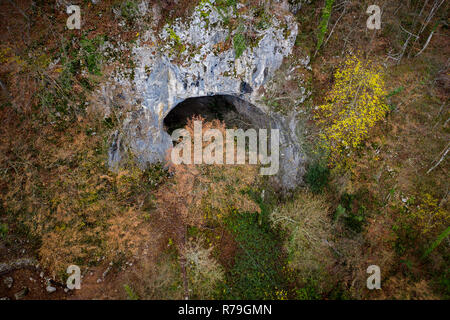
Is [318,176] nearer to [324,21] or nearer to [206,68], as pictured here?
[324,21]

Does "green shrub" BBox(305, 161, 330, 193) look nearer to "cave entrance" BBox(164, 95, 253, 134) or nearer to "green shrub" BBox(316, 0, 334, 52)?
"cave entrance" BBox(164, 95, 253, 134)

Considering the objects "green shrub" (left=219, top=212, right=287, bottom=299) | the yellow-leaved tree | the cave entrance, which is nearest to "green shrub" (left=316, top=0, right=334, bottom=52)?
the yellow-leaved tree

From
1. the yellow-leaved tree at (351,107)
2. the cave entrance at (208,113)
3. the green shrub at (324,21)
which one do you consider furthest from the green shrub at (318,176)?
the green shrub at (324,21)

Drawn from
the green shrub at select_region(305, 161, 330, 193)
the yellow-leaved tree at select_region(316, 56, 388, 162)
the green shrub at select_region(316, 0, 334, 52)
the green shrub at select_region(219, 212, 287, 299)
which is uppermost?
the green shrub at select_region(316, 0, 334, 52)

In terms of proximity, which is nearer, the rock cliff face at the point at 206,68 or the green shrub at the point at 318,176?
the rock cliff face at the point at 206,68

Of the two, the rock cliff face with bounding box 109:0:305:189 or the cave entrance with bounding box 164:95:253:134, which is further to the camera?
the cave entrance with bounding box 164:95:253:134

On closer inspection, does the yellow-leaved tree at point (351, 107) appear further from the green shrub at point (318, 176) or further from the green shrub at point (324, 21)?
the green shrub at point (324, 21)
